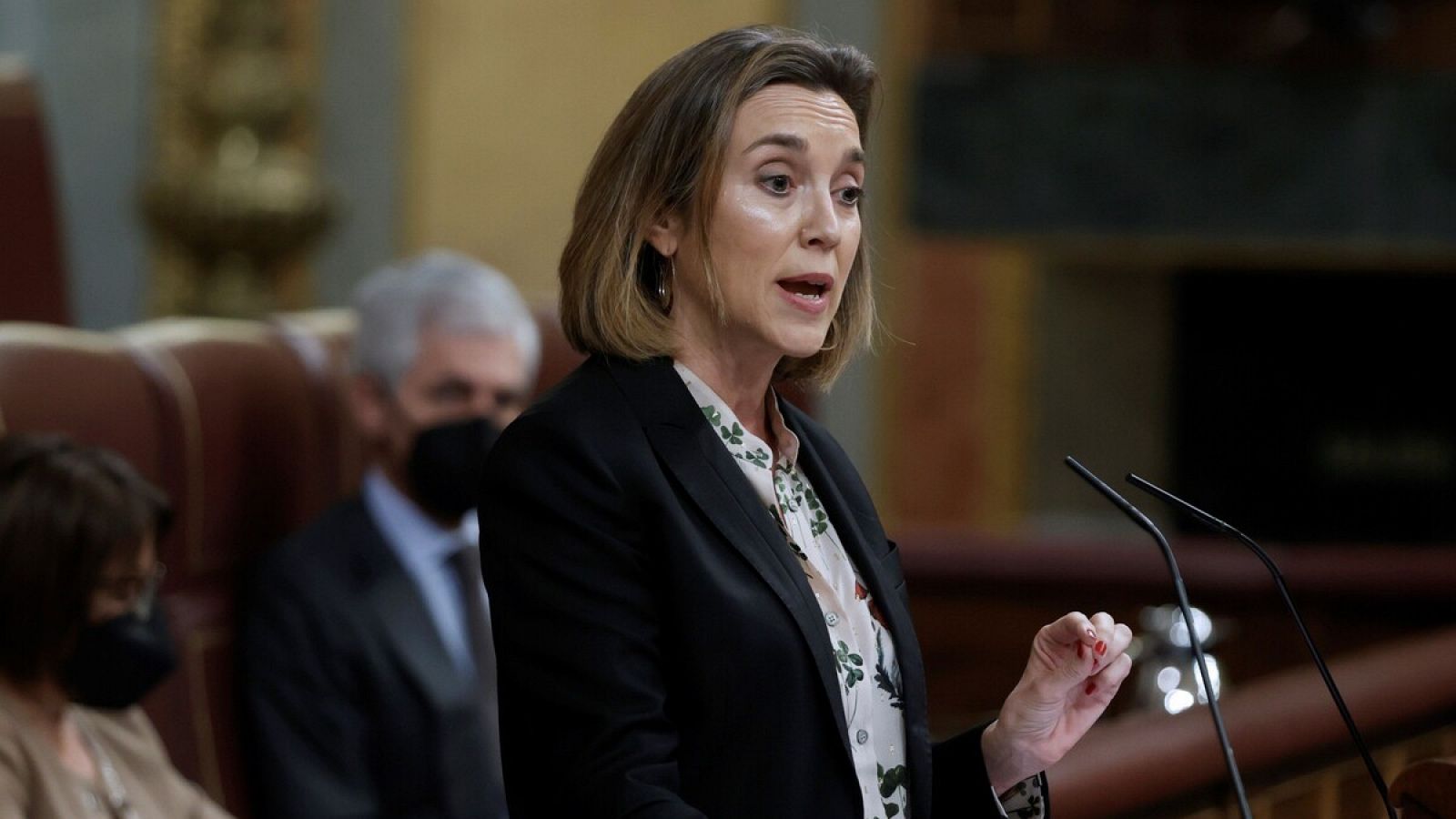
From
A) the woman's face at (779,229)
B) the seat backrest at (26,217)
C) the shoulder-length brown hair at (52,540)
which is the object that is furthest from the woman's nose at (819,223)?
the seat backrest at (26,217)

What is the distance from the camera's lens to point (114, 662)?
223 centimetres

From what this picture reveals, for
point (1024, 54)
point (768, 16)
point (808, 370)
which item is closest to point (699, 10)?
point (768, 16)

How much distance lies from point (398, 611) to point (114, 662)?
1.74 feet

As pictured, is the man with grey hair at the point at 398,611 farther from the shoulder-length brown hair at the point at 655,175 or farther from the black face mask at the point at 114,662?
the shoulder-length brown hair at the point at 655,175

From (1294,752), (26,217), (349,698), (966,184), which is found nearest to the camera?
(1294,752)

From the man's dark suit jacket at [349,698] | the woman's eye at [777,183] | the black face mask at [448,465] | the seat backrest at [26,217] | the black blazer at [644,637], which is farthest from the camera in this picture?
the seat backrest at [26,217]

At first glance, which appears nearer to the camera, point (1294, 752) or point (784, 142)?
point (784, 142)

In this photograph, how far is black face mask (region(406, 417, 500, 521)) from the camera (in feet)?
9.04

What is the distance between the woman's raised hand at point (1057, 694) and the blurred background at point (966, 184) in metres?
4.57

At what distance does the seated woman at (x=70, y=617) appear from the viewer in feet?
7.12

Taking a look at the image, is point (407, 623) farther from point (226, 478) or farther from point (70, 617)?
point (70, 617)

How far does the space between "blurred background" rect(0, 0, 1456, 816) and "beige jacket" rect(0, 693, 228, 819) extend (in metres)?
3.81

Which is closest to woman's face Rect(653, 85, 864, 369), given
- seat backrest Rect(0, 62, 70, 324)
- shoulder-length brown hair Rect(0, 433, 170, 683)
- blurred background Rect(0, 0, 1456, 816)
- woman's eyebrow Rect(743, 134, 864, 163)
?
woman's eyebrow Rect(743, 134, 864, 163)

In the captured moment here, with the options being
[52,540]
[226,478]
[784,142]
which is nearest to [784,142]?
[784,142]
